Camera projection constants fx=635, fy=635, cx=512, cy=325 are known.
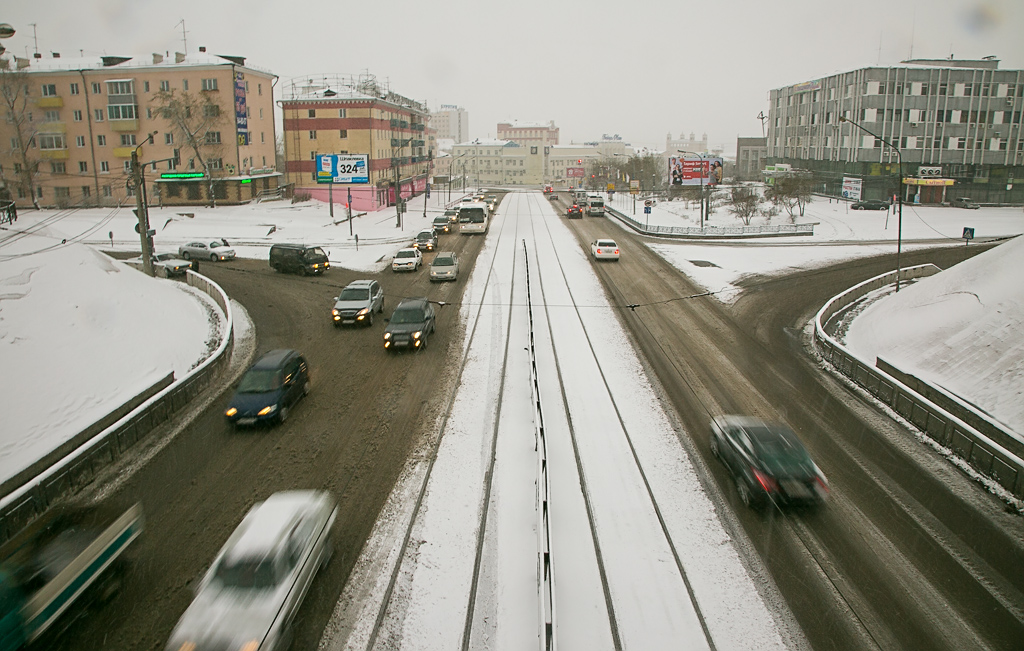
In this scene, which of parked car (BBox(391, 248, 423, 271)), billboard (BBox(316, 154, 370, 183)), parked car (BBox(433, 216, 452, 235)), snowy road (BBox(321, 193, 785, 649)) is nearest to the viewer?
snowy road (BBox(321, 193, 785, 649))

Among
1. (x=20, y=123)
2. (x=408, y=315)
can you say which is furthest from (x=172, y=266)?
(x=20, y=123)

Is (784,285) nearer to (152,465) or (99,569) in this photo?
(152,465)

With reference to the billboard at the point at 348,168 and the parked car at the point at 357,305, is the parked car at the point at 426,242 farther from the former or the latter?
the billboard at the point at 348,168

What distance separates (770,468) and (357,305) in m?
18.0

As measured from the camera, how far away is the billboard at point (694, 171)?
55.3m

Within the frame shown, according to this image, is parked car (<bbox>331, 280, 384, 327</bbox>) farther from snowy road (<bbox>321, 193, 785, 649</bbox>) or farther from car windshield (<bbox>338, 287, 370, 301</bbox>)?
snowy road (<bbox>321, 193, 785, 649</bbox>)

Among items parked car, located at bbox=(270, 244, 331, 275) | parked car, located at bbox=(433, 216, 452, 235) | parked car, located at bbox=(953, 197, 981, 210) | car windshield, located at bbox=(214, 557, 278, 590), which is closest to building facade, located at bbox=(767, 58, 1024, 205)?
parked car, located at bbox=(953, 197, 981, 210)

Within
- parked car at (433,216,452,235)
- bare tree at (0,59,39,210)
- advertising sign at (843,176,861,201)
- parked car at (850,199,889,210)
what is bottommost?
parked car at (433,216,452,235)

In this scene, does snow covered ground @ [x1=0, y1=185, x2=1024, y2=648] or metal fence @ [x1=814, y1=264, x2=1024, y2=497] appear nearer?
snow covered ground @ [x1=0, y1=185, x2=1024, y2=648]

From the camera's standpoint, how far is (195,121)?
62250mm

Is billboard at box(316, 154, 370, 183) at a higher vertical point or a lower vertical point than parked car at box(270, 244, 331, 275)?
higher

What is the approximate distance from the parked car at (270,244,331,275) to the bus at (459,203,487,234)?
1660 cm

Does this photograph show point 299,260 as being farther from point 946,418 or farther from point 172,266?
point 946,418

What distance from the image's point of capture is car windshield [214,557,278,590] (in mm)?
9094
